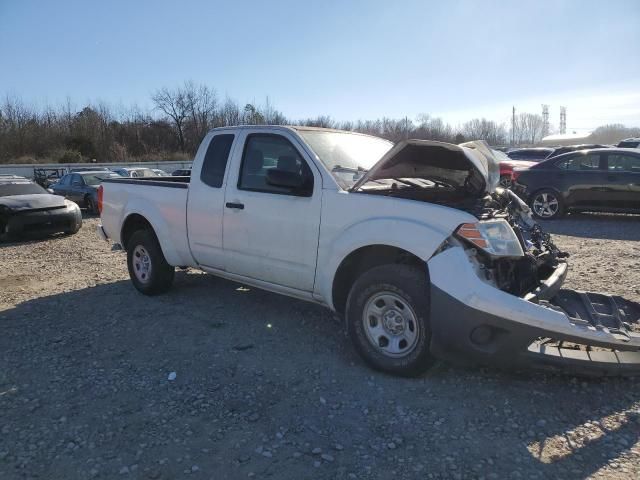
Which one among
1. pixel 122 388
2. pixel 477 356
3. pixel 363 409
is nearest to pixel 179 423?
pixel 122 388

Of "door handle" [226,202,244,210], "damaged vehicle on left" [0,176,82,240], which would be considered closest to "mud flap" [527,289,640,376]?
"door handle" [226,202,244,210]

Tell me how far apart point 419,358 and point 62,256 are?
7.90 metres

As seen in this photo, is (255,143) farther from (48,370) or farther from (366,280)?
(48,370)

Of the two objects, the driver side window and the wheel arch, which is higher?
the driver side window

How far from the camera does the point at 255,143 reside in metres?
4.92

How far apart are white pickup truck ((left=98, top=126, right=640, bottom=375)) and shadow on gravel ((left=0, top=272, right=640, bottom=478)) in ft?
1.08

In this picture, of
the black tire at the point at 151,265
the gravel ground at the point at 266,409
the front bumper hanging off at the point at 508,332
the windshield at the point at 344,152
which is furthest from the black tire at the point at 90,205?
the front bumper hanging off at the point at 508,332

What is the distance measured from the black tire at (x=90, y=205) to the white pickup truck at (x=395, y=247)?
12987mm

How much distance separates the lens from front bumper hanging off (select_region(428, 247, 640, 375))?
10.6 ft

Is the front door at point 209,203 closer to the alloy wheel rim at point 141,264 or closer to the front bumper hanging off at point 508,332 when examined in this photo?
the alloy wheel rim at point 141,264

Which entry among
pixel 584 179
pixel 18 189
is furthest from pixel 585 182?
pixel 18 189

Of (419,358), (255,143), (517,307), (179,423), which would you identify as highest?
(255,143)

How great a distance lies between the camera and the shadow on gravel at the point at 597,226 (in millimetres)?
9625

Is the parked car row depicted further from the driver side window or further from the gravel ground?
the gravel ground
